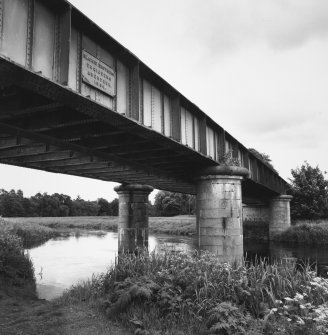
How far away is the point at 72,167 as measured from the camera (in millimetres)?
17188

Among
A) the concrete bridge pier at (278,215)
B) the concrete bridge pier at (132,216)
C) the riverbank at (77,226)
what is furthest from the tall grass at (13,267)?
the concrete bridge pier at (278,215)

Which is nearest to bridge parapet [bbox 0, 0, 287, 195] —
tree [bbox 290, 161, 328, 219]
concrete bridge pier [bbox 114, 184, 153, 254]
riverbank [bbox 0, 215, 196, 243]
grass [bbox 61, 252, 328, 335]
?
grass [bbox 61, 252, 328, 335]

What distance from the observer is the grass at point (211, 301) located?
633 centimetres

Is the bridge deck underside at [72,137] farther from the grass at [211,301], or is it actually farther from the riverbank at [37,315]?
the riverbank at [37,315]

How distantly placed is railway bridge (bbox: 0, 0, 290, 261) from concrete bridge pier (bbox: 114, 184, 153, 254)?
310 cm

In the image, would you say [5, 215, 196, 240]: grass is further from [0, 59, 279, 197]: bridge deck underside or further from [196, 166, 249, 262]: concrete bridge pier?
[196, 166, 249, 262]: concrete bridge pier

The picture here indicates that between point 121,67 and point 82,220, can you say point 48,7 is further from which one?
point 82,220

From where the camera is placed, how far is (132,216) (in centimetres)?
2430

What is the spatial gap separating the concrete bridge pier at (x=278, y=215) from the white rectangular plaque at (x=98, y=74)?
36.3m

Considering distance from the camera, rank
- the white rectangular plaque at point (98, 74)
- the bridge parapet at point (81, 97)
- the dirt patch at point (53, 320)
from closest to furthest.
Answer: the bridge parapet at point (81, 97)
the dirt patch at point (53, 320)
the white rectangular plaque at point (98, 74)

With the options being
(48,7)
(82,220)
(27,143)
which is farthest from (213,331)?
(82,220)

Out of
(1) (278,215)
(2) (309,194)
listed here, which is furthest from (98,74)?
(2) (309,194)

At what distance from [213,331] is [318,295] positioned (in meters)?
2.45

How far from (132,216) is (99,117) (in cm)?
1569
